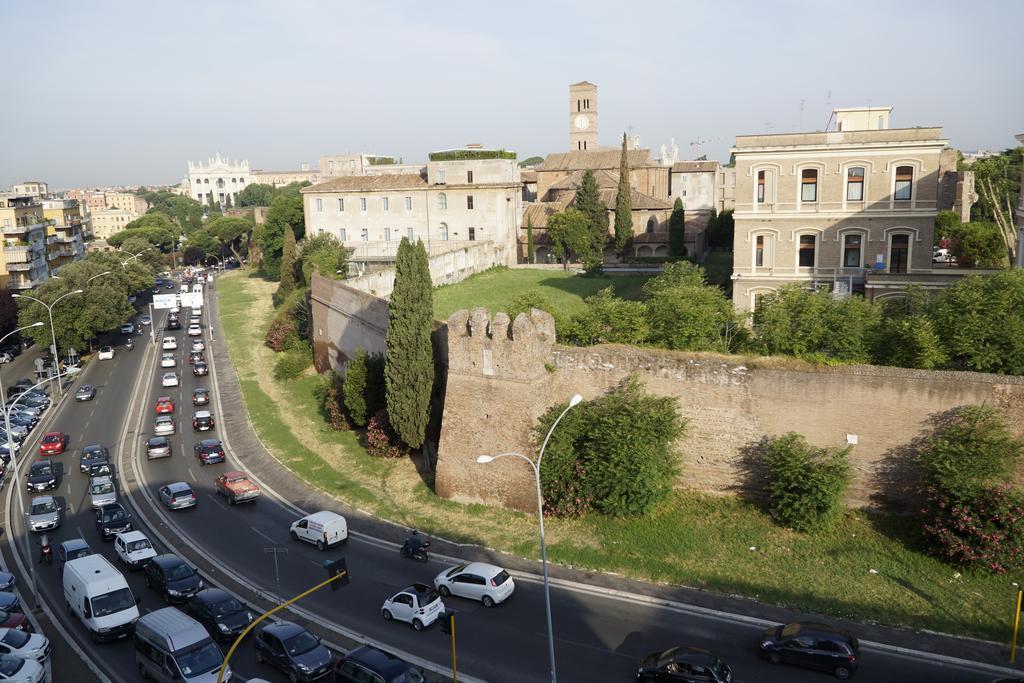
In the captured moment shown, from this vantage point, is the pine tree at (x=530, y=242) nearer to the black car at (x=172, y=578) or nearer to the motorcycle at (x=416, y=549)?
the motorcycle at (x=416, y=549)

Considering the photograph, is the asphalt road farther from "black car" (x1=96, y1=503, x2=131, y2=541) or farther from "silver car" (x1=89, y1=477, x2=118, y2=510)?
"silver car" (x1=89, y1=477, x2=118, y2=510)

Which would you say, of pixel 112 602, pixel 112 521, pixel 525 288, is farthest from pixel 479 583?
pixel 525 288

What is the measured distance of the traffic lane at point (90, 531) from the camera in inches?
894

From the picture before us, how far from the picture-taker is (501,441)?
3117cm

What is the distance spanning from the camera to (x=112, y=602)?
78.9 ft

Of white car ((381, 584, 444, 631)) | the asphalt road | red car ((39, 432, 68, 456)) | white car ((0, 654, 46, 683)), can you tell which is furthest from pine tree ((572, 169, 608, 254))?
white car ((0, 654, 46, 683))

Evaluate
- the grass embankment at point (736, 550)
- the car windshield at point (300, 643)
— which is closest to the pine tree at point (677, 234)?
the grass embankment at point (736, 550)

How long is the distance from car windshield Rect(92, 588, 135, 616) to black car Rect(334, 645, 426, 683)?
827 centimetres

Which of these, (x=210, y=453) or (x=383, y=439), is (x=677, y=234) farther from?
(x=210, y=453)

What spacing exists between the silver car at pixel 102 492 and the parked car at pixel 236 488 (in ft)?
14.6

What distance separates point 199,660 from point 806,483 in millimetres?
19110

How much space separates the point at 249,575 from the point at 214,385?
33551 mm

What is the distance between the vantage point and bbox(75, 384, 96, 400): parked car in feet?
181

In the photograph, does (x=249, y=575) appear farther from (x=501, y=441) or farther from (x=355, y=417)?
(x=355, y=417)
